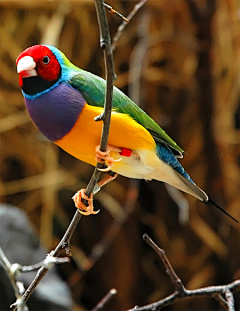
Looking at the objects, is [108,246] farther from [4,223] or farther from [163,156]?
[163,156]

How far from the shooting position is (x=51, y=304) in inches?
63.3

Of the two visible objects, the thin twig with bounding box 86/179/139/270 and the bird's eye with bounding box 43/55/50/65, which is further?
the thin twig with bounding box 86/179/139/270

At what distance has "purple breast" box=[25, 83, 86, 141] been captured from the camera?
3.03ft

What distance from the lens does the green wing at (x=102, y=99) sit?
96 centimetres

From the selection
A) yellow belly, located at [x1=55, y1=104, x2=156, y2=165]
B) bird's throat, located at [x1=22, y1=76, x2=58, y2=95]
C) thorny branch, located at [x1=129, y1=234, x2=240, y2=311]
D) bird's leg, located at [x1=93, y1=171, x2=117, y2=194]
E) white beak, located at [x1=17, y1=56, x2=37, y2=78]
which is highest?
white beak, located at [x1=17, y1=56, x2=37, y2=78]

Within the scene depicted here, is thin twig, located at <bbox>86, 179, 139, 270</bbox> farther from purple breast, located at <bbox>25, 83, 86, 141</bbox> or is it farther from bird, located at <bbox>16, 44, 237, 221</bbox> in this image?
purple breast, located at <bbox>25, 83, 86, 141</bbox>

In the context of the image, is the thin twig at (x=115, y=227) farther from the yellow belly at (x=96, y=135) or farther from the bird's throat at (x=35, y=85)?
the bird's throat at (x=35, y=85)

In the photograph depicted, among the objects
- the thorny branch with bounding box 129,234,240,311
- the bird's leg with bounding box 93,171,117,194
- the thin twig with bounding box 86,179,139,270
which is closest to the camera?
the thorny branch with bounding box 129,234,240,311

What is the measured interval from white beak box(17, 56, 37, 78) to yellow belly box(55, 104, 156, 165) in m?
0.13

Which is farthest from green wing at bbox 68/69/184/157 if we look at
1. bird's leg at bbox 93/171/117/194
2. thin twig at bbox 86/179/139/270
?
thin twig at bbox 86/179/139/270

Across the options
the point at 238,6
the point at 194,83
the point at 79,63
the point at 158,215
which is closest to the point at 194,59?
the point at 194,83

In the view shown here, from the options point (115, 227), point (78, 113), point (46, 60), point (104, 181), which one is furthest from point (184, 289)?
point (115, 227)

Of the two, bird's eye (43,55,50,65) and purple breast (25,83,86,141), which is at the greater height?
bird's eye (43,55,50,65)

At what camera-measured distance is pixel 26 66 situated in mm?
904
